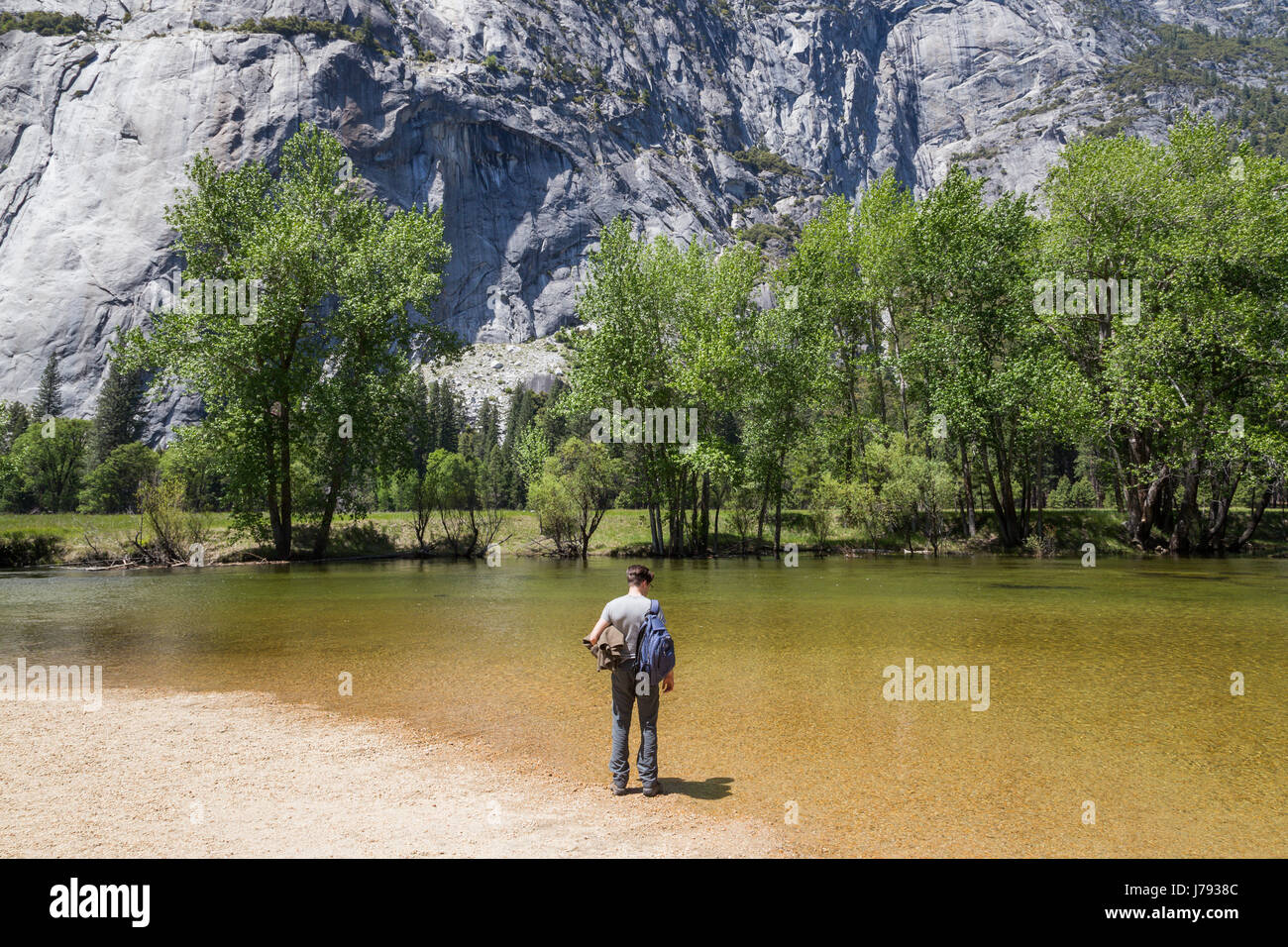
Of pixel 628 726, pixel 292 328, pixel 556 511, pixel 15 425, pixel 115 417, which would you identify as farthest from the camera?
pixel 15 425

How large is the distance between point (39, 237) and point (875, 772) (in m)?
193

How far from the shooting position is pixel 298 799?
642 cm

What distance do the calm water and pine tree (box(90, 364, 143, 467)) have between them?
79344 mm

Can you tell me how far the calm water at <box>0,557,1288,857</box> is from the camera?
20.2 feet

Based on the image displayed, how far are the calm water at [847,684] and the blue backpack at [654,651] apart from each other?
44.0 inches

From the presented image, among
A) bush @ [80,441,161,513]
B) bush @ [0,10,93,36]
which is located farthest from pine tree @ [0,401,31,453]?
bush @ [0,10,93,36]

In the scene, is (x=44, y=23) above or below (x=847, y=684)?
above

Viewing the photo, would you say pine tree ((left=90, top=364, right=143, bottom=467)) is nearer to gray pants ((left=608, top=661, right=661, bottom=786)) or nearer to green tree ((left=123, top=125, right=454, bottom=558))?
green tree ((left=123, top=125, right=454, bottom=558))

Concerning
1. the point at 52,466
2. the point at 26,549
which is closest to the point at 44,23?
the point at 52,466

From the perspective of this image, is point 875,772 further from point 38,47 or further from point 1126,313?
point 38,47

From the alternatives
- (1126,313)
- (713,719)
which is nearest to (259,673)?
(713,719)

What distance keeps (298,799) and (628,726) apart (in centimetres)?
308

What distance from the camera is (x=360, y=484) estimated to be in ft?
139

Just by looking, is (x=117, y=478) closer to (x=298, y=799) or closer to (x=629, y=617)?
(x=298, y=799)
